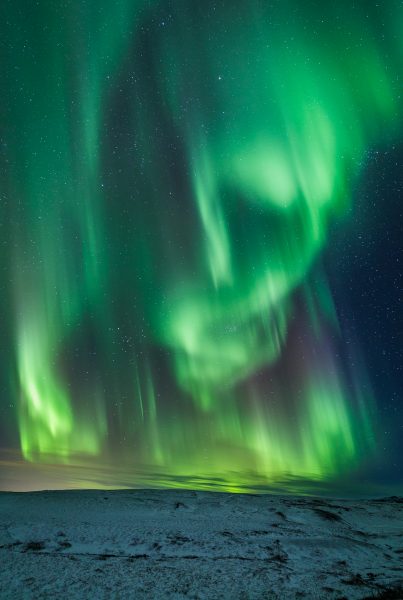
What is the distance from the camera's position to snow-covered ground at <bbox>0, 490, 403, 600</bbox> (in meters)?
3.52

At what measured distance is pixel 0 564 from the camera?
3.85 meters

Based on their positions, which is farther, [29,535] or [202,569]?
[29,535]

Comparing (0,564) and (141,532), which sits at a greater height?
(0,564)

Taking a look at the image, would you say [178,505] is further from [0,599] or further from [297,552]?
[0,599]

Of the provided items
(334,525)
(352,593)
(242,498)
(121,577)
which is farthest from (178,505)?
(352,593)

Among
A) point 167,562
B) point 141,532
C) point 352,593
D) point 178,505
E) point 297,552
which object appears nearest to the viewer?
point 352,593

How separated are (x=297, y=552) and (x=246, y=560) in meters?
0.94

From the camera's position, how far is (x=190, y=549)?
473 cm

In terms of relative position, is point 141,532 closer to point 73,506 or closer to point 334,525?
point 73,506

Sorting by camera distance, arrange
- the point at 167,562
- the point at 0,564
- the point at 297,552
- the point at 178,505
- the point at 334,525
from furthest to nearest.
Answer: the point at 178,505, the point at 334,525, the point at 297,552, the point at 167,562, the point at 0,564

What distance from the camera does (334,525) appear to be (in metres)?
6.66

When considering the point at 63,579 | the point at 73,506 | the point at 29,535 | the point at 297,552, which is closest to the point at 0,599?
the point at 63,579

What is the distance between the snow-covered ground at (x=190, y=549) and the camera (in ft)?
11.5

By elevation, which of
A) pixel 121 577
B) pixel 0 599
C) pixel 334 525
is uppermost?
pixel 0 599
